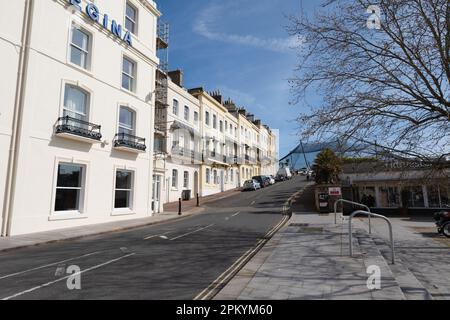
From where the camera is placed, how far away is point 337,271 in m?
6.44

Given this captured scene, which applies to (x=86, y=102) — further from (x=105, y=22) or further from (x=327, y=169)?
(x=327, y=169)

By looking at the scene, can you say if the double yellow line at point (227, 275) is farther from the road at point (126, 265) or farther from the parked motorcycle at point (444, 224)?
the parked motorcycle at point (444, 224)

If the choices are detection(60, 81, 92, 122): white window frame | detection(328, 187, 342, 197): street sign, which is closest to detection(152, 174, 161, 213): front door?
detection(60, 81, 92, 122): white window frame

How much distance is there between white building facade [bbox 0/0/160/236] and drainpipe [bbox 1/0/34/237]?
1.3 inches

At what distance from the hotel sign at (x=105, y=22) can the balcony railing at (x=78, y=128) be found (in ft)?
18.3

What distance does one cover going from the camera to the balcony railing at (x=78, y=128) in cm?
1388

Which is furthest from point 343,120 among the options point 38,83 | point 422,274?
point 38,83

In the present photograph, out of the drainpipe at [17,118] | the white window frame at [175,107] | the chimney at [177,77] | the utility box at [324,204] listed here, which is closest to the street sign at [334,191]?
the utility box at [324,204]

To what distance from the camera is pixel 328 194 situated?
2159 centimetres

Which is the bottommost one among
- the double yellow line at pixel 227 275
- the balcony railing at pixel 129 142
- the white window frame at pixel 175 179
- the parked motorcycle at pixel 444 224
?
the double yellow line at pixel 227 275

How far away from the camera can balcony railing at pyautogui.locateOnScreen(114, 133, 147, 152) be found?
17.4 metres

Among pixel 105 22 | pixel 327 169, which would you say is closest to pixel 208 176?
pixel 327 169

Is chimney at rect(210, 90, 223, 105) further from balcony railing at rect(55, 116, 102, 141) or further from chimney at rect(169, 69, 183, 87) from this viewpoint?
balcony railing at rect(55, 116, 102, 141)
